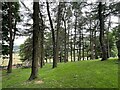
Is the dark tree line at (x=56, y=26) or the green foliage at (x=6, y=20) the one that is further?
the green foliage at (x=6, y=20)

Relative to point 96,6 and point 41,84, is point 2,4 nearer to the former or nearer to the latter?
point 96,6

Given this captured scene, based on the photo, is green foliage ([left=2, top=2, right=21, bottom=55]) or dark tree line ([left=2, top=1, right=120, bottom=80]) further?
green foliage ([left=2, top=2, right=21, bottom=55])

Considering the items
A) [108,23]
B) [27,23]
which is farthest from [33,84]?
[108,23]

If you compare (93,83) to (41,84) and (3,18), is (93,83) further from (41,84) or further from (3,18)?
(3,18)

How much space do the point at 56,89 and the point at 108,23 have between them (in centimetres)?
2454

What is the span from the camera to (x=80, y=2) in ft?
60.6

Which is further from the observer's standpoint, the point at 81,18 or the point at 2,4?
the point at 81,18

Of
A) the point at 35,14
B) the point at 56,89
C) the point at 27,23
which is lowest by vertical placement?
the point at 56,89

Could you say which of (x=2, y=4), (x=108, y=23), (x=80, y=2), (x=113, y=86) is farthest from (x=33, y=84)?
(x=108, y=23)

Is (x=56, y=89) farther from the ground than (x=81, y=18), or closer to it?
closer to it

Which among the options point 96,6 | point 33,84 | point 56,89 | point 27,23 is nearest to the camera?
point 56,89

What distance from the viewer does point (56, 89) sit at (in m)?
9.37

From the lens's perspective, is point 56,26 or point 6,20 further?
point 56,26

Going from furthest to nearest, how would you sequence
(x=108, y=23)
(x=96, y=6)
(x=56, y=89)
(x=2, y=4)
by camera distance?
1. (x=108, y=23)
2. (x=2, y=4)
3. (x=96, y=6)
4. (x=56, y=89)
